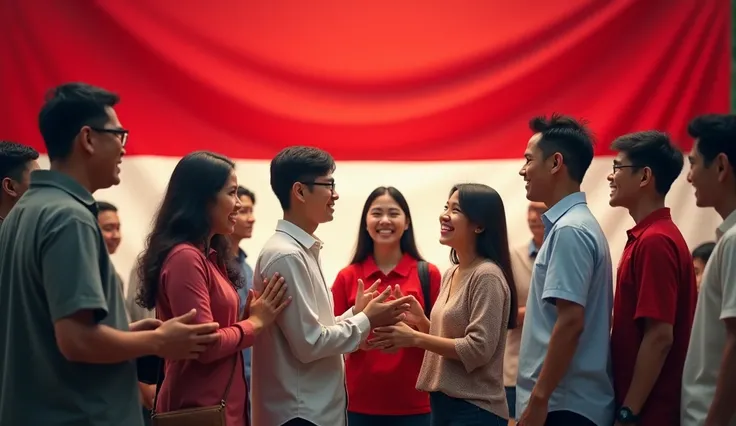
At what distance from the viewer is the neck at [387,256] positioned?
3357 millimetres

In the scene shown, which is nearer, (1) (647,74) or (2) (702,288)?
(2) (702,288)

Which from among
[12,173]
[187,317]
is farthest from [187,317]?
[12,173]

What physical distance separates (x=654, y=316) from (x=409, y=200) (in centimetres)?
190

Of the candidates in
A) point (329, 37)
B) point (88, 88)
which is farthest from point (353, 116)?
point (88, 88)

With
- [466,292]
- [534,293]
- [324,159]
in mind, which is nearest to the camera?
[534,293]

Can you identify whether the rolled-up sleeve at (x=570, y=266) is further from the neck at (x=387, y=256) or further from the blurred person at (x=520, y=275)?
the blurred person at (x=520, y=275)

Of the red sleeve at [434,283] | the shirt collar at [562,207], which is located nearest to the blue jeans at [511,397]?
the red sleeve at [434,283]

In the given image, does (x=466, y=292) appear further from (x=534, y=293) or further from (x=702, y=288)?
(x=702, y=288)

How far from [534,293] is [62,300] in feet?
4.12

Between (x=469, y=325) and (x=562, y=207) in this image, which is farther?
(x=469, y=325)

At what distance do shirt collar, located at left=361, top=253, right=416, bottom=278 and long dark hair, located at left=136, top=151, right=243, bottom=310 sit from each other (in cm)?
116

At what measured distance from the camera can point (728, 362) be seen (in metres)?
1.95

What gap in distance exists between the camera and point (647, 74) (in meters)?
3.89

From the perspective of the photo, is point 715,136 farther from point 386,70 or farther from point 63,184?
point 386,70
